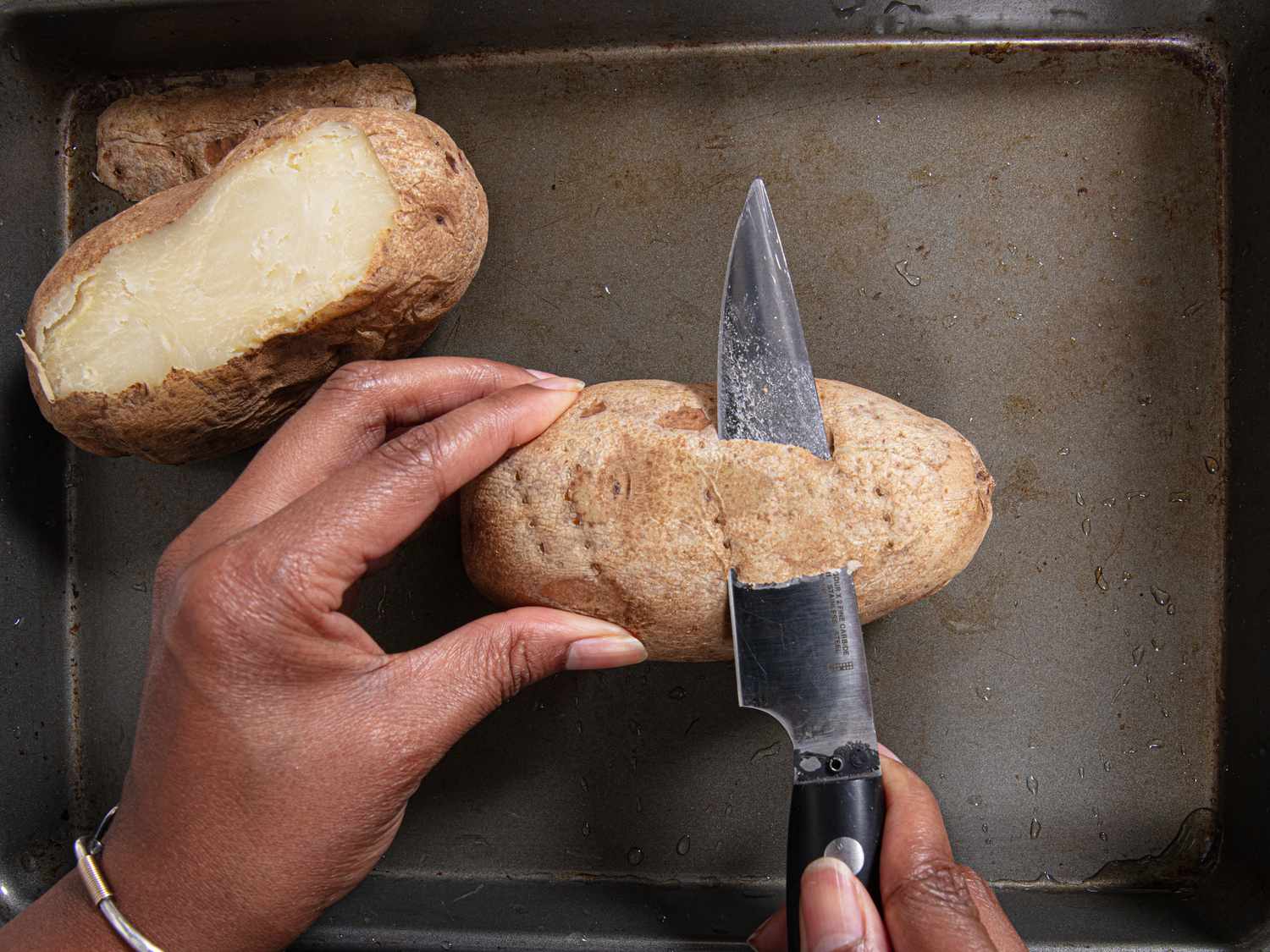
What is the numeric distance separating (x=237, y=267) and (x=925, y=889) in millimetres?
1169

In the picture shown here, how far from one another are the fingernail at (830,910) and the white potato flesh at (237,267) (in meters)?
0.96

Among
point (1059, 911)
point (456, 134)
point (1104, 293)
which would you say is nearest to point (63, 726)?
point (456, 134)

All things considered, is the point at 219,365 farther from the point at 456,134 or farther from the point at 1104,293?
the point at 1104,293

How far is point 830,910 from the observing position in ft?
3.15

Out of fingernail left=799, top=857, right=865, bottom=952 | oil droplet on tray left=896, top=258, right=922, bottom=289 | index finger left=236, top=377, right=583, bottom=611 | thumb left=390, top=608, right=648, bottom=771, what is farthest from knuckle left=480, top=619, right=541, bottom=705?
oil droplet on tray left=896, top=258, right=922, bottom=289

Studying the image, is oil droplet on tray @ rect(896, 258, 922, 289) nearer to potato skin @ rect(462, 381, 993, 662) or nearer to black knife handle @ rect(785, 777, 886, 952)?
potato skin @ rect(462, 381, 993, 662)

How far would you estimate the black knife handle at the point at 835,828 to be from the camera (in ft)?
3.37

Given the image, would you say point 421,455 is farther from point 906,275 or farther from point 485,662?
point 906,275

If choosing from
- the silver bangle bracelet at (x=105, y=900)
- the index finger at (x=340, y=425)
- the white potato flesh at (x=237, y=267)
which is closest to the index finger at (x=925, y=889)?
the index finger at (x=340, y=425)

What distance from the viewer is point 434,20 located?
1.41 m

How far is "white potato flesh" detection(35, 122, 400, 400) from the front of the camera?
118 centimetres

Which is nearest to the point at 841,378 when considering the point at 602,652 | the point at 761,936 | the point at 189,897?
the point at 602,652

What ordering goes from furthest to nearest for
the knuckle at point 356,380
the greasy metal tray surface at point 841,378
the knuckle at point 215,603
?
the greasy metal tray surface at point 841,378, the knuckle at point 356,380, the knuckle at point 215,603

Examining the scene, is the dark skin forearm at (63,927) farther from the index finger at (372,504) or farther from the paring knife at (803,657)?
the paring knife at (803,657)
